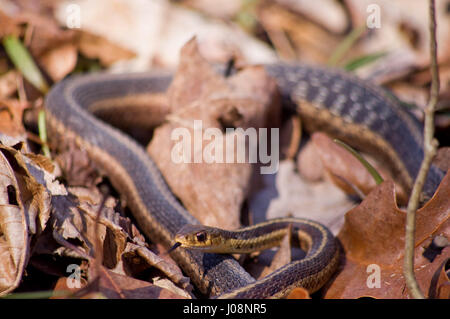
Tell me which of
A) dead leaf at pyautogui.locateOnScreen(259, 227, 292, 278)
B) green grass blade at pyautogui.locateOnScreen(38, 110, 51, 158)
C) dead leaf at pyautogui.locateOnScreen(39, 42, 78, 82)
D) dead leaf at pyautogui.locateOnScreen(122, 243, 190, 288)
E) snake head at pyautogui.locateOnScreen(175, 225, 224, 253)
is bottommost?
dead leaf at pyautogui.locateOnScreen(259, 227, 292, 278)

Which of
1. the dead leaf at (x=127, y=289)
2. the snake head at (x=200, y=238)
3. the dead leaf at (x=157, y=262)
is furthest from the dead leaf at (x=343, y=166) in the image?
the dead leaf at (x=127, y=289)

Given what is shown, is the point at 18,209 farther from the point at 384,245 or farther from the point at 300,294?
the point at 384,245

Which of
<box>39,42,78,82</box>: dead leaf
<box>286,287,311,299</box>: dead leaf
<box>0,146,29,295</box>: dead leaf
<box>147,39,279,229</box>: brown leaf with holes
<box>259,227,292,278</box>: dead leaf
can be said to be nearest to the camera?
<box>286,287,311,299</box>: dead leaf

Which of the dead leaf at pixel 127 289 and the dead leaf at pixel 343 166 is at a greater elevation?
the dead leaf at pixel 343 166

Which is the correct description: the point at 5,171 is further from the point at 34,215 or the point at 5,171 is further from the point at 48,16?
the point at 48,16

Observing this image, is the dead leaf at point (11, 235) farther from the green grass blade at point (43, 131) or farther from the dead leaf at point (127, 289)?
the green grass blade at point (43, 131)

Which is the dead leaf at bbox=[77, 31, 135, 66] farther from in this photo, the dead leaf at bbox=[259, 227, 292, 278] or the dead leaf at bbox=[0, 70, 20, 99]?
the dead leaf at bbox=[259, 227, 292, 278]

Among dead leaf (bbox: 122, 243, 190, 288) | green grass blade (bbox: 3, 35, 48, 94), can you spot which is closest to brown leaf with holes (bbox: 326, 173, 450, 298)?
dead leaf (bbox: 122, 243, 190, 288)
